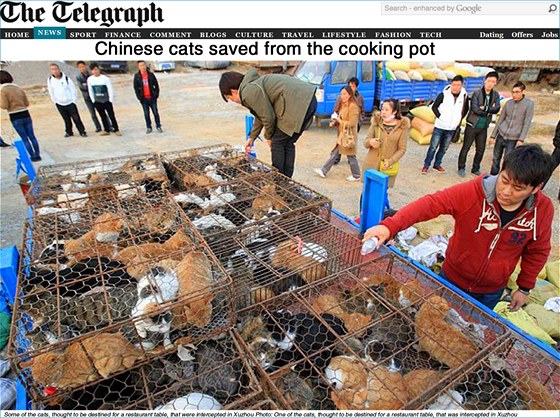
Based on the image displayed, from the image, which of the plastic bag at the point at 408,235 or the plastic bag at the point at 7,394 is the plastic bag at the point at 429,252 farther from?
the plastic bag at the point at 7,394

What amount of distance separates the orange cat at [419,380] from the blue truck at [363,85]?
7.53 metres

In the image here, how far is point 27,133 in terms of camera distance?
7.03 meters

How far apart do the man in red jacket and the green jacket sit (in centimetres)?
187

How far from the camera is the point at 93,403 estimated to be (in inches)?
61.5

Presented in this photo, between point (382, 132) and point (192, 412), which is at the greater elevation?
point (382, 132)

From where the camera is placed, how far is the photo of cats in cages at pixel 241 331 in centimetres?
154

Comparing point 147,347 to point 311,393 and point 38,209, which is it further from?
point 38,209

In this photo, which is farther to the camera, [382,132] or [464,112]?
[464,112]

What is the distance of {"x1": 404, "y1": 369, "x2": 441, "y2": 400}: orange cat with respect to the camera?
156 cm

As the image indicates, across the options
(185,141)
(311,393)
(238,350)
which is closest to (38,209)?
(238,350)

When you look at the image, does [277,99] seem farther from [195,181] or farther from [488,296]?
[488,296]

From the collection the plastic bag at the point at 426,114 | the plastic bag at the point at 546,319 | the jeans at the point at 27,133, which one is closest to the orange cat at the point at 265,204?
the plastic bag at the point at 546,319

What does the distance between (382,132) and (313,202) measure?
6.17 feet

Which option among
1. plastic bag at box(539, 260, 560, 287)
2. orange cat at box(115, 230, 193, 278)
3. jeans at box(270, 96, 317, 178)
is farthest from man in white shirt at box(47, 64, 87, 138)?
plastic bag at box(539, 260, 560, 287)
